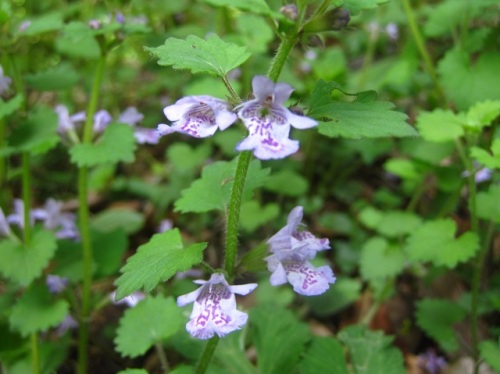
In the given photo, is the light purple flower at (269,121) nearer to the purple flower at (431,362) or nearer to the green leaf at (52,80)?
the green leaf at (52,80)

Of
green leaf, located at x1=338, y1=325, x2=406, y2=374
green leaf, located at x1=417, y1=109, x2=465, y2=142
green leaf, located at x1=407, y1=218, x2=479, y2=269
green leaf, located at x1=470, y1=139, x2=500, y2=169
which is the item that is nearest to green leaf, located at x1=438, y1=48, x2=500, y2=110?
green leaf, located at x1=417, y1=109, x2=465, y2=142

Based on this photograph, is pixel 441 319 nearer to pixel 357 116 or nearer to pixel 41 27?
pixel 357 116

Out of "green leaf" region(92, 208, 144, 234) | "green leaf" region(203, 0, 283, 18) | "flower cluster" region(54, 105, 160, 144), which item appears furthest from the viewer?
"green leaf" region(92, 208, 144, 234)

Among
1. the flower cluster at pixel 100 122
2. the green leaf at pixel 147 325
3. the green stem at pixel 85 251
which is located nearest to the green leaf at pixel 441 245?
the green leaf at pixel 147 325

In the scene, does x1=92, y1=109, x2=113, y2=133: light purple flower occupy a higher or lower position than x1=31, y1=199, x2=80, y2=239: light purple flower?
higher

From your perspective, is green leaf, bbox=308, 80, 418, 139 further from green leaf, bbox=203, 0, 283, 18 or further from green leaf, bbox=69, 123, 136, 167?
green leaf, bbox=69, 123, 136, 167

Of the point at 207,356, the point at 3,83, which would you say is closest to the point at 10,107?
the point at 3,83

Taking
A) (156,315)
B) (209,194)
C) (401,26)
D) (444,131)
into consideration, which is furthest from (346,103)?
(401,26)
